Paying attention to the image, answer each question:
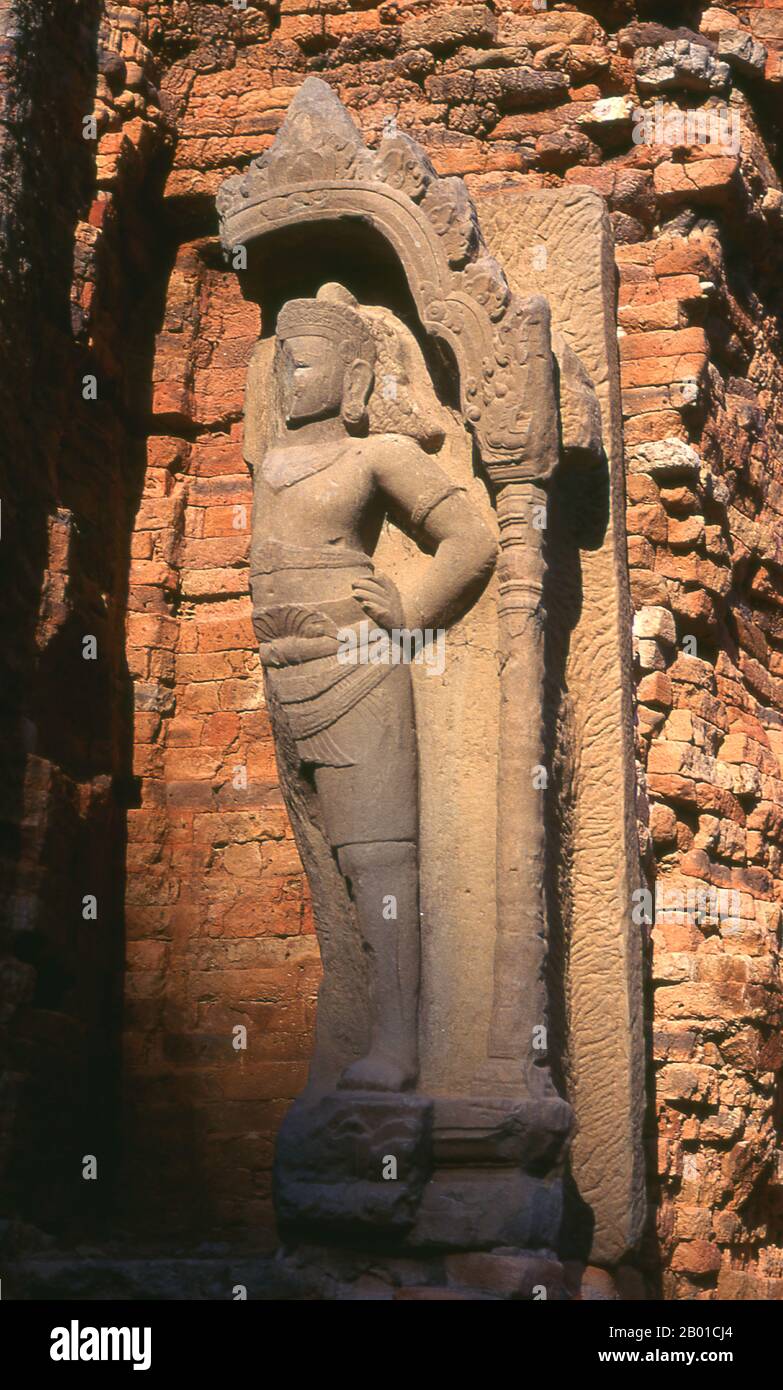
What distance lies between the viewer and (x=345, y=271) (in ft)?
19.6

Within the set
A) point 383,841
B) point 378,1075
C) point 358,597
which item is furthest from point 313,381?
point 378,1075

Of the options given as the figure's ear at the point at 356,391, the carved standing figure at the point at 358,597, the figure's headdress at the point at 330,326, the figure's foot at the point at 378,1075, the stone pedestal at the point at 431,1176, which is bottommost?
the stone pedestal at the point at 431,1176

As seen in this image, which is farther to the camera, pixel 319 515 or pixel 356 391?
pixel 356 391

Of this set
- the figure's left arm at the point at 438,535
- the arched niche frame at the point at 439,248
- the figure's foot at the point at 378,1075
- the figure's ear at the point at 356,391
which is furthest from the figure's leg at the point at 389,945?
the figure's ear at the point at 356,391

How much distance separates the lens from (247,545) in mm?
6957

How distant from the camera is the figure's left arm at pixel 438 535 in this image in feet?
17.9

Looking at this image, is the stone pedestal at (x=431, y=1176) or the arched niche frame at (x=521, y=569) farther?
the arched niche frame at (x=521, y=569)

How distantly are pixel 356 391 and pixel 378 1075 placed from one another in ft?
6.26

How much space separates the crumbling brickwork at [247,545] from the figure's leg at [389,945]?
1.23m

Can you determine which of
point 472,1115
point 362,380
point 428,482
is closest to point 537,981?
point 472,1115

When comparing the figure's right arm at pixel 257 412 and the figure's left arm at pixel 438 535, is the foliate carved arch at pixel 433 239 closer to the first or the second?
the figure's left arm at pixel 438 535

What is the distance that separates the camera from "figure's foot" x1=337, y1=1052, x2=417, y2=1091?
5.14 metres

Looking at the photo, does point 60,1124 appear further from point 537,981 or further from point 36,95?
point 36,95

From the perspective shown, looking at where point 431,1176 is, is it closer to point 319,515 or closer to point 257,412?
point 319,515
